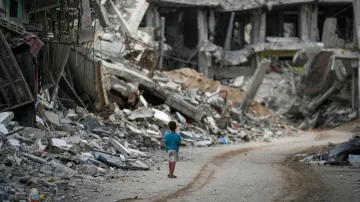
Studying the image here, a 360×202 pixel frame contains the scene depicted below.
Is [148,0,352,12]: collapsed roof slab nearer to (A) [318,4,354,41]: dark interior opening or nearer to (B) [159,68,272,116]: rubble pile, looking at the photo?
(A) [318,4,354,41]: dark interior opening

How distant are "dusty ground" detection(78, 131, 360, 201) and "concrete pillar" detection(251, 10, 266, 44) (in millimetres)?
27659

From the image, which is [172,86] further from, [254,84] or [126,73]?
[126,73]

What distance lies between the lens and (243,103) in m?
30.4

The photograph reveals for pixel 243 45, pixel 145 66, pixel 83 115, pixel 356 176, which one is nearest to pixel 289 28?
pixel 243 45

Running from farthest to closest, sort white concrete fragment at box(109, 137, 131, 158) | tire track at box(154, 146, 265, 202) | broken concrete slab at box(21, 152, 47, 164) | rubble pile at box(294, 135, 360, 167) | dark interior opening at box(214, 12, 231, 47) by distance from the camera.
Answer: dark interior opening at box(214, 12, 231, 47)
white concrete fragment at box(109, 137, 131, 158)
rubble pile at box(294, 135, 360, 167)
broken concrete slab at box(21, 152, 47, 164)
tire track at box(154, 146, 265, 202)

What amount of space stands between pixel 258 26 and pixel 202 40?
4.08 metres

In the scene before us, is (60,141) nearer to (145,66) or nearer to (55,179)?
(55,179)

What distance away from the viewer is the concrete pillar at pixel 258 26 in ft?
137

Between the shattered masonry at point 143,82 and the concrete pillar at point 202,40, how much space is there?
0.25 ft

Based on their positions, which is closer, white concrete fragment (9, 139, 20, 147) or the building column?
white concrete fragment (9, 139, 20, 147)

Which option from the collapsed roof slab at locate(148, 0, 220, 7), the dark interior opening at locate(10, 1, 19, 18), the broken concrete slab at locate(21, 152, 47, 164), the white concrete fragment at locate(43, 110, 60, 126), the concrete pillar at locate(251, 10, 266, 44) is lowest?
the white concrete fragment at locate(43, 110, 60, 126)

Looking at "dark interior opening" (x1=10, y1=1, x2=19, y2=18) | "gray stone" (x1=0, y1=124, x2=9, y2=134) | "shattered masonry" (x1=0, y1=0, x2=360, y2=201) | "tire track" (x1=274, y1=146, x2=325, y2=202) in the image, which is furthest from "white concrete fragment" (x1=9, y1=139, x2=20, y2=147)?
"dark interior opening" (x1=10, y1=1, x2=19, y2=18)

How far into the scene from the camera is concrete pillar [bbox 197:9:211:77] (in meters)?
41.0

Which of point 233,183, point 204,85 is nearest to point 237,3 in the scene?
point 204,85
